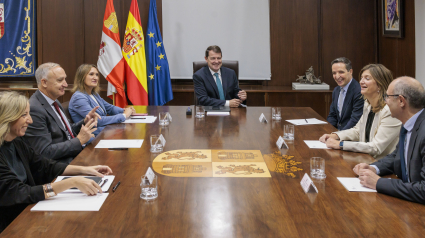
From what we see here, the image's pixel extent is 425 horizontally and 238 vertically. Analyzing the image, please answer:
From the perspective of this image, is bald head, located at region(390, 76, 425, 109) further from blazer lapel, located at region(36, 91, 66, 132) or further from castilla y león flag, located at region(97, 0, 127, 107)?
castilla y león flag, located at region(97, 0, 127, 107)

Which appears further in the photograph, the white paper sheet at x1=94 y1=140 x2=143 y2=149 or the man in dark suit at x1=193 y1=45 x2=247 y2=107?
the man in dark suit at x1=193 y1=45 x2=247 y2=107

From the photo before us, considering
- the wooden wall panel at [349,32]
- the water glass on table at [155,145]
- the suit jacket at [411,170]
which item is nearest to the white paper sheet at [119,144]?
the water glass on table at [155,145]

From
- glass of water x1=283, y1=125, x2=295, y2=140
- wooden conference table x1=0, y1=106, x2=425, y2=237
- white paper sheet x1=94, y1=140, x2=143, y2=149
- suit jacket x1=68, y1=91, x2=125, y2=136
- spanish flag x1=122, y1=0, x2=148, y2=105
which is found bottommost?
wooden conference table x1=0, y1=106, x2=425, y2=237

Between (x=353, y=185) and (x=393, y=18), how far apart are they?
14.0 ft

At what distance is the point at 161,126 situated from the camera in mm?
3344

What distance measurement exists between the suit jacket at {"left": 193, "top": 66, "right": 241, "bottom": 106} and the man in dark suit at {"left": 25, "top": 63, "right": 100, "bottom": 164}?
1.72 metres

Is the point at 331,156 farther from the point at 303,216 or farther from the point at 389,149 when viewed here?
the point at 303,216

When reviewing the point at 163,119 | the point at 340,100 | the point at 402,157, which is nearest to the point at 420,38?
the point at 340,100

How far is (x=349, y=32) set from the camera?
6.22 m

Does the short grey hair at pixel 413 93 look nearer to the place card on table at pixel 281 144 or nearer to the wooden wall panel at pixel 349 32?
the place card on table at pixel 281 144

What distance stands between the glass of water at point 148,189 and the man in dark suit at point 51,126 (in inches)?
47.7

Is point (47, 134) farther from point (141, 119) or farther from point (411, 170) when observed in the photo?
point (411, 170)

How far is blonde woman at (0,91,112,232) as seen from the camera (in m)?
1.73

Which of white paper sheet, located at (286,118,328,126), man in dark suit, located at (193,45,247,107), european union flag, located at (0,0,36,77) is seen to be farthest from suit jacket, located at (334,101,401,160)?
european union flag, located at (0,0,36,77)
